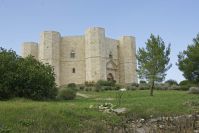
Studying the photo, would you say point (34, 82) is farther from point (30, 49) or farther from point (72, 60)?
point (30, 49)

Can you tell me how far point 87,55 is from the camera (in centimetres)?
6556

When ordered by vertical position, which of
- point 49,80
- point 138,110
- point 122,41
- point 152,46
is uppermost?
point 122,41

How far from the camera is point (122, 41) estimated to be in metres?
69.7

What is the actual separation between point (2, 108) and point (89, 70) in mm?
47493

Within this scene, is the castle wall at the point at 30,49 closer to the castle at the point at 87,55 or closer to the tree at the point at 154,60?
the castle at the point at 87,55

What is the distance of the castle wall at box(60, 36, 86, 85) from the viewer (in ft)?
218

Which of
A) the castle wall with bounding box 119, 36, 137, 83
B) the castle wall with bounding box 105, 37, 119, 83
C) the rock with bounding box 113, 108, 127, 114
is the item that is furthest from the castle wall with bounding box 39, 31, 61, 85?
the rock with bounding box 113, 108, 127, 114

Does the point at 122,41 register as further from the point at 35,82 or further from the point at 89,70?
the point at 35,82

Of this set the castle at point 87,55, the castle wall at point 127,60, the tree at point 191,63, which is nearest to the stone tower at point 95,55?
the castle at point 87,55

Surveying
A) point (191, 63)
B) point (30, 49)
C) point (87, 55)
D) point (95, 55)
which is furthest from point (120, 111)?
point (30, 49)

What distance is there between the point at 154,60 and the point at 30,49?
39553 mm

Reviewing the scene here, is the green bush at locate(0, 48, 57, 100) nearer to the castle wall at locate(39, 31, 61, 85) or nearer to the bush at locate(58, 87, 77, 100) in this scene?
the bush at locate(58, 87, 77, 100)

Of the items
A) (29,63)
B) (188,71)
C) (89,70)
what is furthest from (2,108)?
(89,70)

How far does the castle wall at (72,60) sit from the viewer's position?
6644 centimetres
